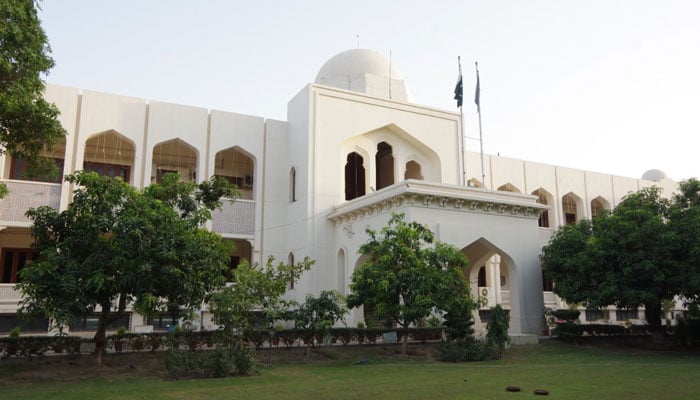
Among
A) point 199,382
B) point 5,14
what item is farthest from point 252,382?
point 5,14

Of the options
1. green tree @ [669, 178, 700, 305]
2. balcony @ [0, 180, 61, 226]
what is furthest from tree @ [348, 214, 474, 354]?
balcony @ [0, 180, 61, 226]

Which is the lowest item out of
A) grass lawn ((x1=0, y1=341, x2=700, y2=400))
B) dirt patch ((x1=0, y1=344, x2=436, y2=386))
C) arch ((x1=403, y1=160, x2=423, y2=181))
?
grass lawn ((x1=0, y1=341, x2=700, y2=400))

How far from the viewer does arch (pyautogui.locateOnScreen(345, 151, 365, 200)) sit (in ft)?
93.5

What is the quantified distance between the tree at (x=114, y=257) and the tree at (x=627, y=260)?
41.1 ft

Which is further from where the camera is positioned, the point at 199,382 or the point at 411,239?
the point at 411,239

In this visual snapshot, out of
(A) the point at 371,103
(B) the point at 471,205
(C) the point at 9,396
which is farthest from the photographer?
(A) the point at 371,103

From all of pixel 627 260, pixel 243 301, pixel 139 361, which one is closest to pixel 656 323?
pixel 627 260

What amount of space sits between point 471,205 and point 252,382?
468 inches

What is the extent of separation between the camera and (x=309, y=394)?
1052cm

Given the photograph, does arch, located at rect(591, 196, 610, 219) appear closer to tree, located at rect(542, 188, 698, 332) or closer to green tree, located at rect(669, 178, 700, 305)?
tree, located at rect(542, 188, 698, 332)

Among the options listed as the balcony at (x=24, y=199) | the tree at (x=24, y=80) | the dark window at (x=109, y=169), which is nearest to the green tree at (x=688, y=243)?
the tree at (x=24, y=80)

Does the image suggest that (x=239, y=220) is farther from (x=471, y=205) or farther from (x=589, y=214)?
(x=589, y=214)

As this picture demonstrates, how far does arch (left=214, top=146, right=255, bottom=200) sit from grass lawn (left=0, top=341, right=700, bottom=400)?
1349 cm

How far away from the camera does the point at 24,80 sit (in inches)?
504
